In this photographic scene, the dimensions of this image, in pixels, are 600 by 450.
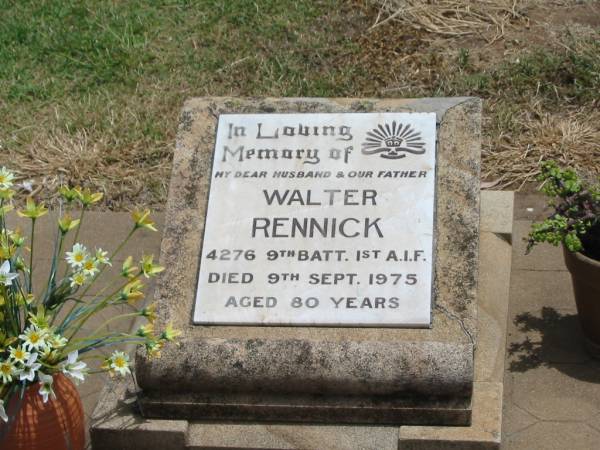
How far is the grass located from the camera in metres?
5.79

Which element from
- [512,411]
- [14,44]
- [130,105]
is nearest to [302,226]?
[512,411]

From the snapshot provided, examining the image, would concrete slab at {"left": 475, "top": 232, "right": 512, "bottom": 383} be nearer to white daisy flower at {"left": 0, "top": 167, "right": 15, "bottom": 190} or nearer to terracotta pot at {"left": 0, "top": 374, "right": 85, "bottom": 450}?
terracotta pot at {"left": 0, "top": 374, "right": 85, "bottom": 450}

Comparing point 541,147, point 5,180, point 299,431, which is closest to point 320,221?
point 299,431

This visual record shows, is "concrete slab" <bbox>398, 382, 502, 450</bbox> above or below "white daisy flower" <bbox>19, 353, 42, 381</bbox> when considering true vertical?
below

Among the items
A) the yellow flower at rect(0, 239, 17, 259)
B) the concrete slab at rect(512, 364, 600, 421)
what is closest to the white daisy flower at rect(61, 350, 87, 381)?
the yellow flower at rect(0, 239, 17, 259)

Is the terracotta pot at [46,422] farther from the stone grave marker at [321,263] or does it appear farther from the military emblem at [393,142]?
the military emblem at [393,142]

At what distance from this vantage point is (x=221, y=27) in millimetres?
6707

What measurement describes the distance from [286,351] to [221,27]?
3.38 metres

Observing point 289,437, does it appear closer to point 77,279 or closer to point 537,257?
point 77,279

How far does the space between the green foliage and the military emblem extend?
1.51ft

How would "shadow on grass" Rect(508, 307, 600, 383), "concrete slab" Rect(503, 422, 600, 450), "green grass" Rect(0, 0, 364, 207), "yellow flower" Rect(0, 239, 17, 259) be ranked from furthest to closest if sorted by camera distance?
1. "green grass" Rect(0, 0, 364, 207)
2. "shadow on grass" Rect(508, 307, 600, 383)
3. "concrete slab" Rect(503, 422, 600, 450)
4. "yellow flower" Rect(0, 239, 17, 259)

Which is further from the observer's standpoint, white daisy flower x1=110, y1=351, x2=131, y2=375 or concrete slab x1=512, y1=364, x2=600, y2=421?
concrete slab x1=512, y1=364, x2=600, y2=421

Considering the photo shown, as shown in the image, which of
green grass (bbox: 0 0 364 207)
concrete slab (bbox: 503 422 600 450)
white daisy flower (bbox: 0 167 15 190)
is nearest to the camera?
white daisy flower (bbox: 0 167 15 190)

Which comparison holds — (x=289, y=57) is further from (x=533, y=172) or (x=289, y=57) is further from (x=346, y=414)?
(x=346, y=414)
